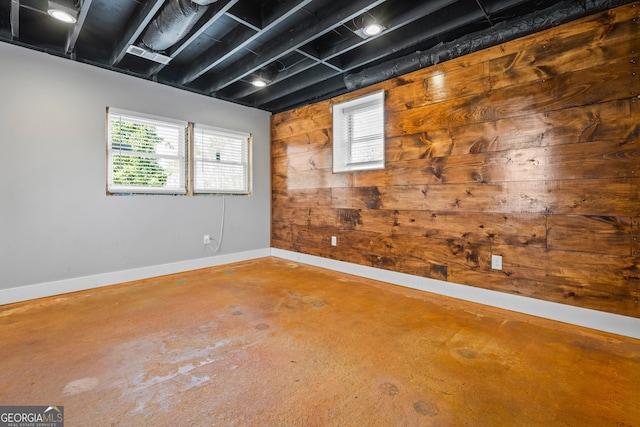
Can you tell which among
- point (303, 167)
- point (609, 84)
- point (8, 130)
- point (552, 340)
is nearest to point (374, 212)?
point (303, 167)

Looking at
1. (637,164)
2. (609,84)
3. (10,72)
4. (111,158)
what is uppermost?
(10,72)

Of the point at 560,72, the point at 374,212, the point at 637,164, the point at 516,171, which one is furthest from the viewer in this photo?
the point at 374,212

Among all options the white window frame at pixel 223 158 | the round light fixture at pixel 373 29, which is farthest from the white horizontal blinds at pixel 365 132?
the white window frame at pixel 223 158

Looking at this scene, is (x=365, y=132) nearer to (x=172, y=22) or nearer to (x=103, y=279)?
(x=172, y=22)

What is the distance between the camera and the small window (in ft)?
11.8

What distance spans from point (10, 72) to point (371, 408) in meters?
4.26

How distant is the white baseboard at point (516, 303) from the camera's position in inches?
85.0

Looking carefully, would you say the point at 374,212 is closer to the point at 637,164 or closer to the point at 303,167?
the point at 303,167

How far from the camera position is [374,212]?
3.62m

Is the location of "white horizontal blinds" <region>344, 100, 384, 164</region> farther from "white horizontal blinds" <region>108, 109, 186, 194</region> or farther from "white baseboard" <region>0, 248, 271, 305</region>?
"white baseboard" <region>0, 248, 271, 305</region>

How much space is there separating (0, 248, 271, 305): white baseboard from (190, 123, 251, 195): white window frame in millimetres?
1035

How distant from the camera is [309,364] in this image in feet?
5.79

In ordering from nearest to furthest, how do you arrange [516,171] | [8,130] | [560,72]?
[560,72] < [516,171] < [8,130]

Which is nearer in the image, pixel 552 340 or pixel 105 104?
pixel 552 340
